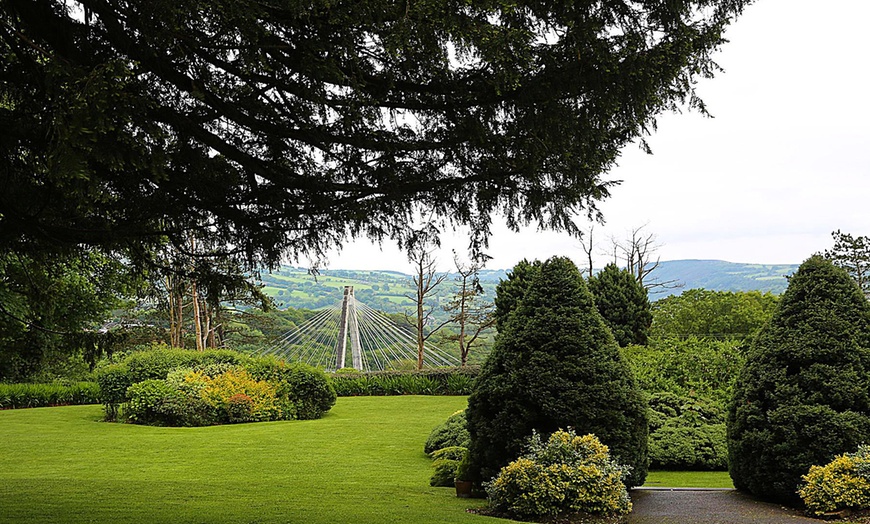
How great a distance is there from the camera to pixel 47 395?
17312mm

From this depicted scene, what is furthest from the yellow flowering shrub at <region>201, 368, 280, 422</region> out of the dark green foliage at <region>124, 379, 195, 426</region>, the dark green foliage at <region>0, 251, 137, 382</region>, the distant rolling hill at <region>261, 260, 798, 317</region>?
Answer: the distant rolling hill at <region>261, 260, 798, 317</region>

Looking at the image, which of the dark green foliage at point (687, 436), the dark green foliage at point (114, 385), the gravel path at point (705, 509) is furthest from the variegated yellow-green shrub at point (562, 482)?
the dark green foliage at point (114, 385)

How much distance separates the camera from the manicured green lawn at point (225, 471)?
219 inches

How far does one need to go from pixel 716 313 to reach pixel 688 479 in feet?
49.2

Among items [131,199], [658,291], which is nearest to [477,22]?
[131,199]

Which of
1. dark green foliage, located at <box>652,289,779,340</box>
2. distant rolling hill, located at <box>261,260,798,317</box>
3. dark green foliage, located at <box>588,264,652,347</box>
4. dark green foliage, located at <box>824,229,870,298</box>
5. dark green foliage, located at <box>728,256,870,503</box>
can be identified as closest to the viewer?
dark green foliage, located at <box>728,256,870,503</box>

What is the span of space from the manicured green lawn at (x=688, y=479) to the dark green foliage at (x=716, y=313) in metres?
12.0

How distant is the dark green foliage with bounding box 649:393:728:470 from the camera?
828 centimetres

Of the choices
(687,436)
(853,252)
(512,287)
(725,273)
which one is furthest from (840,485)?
(725,273)

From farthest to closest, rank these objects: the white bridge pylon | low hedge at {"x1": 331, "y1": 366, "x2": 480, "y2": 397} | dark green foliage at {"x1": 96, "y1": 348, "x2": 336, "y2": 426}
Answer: the white bridge pylon → low hedge at {"x1": 331, "y1": 366, "x2": 480, "y2": 397} → dark green foliage at {"x1": 96, "y1": 348, "x2": 336, "y2": 426}

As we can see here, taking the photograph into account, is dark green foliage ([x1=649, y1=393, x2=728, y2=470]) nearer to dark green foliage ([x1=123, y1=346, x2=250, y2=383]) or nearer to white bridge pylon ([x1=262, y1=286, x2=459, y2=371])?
dark green foliage ([x1=123, y1=346, x2=250, y2=383])

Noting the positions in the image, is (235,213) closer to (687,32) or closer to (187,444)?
(687,32)

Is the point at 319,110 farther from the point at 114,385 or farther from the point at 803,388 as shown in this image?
the point at 114,385

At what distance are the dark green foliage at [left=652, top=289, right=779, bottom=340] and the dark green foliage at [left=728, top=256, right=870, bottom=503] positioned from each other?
1373cm
